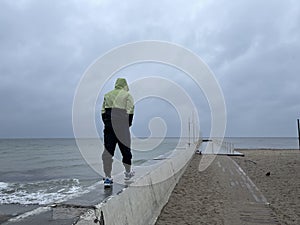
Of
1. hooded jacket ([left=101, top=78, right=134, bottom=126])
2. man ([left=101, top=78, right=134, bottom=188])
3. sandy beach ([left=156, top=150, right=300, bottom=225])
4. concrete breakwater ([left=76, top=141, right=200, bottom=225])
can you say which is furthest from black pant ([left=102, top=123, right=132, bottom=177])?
sandy beach ([left=156, top=150, right=300, bottom=225])

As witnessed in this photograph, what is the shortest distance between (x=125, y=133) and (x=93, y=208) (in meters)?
2.51

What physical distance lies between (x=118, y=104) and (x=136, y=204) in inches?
71.1

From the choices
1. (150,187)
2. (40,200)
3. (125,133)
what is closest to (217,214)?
(150,187)

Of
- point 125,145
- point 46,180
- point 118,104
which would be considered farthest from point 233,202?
point 46,180

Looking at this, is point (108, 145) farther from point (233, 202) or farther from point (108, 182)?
point (233, 202)

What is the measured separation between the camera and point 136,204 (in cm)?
614

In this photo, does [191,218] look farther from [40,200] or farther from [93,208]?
[40,200]

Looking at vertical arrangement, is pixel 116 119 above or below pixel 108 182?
above

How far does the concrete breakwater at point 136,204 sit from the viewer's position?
4.39 m

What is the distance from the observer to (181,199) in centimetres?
988

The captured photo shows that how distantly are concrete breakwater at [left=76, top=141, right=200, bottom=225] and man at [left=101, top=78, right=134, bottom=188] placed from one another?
713mm

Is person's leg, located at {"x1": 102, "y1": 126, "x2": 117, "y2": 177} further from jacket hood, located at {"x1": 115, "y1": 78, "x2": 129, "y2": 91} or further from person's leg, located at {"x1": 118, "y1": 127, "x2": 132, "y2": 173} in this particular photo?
jacket hood, located at {"x1": 115, "y1": 78, "x2": 129, "y2": 91}

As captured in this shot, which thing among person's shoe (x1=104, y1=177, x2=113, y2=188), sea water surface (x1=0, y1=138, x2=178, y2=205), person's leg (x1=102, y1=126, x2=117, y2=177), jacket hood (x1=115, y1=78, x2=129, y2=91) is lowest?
sea water surface (x1=0, y1=138, x2=178, y2=205)

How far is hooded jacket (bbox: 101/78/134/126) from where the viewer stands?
654cm
